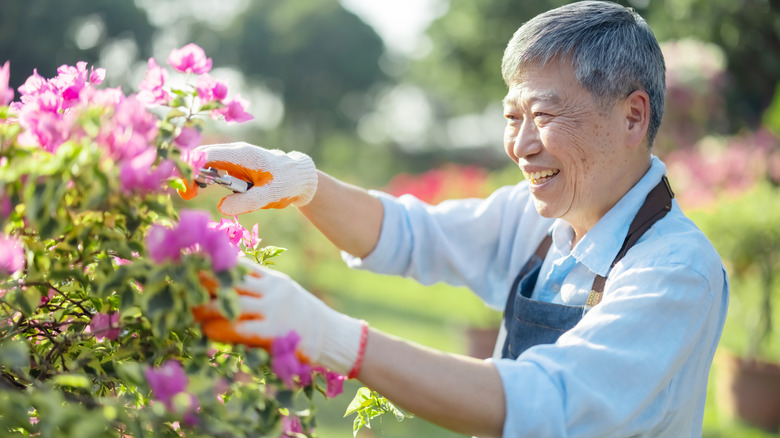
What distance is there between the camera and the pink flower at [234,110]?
1.23 meters

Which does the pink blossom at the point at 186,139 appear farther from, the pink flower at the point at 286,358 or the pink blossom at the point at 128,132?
the pink flower at the point at 286,358

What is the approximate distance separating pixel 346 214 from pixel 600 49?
783 millimetres

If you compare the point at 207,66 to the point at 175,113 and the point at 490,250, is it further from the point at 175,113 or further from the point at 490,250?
the point at 490,250

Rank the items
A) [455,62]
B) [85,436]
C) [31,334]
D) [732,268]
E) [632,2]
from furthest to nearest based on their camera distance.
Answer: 1. [455,62]
2. [632,2]
3. [732,268]
4. [31,334]
5. [85,436]

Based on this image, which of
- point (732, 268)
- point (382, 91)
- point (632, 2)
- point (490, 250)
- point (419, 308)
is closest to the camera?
point (490, 250)

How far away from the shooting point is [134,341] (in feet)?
3.63

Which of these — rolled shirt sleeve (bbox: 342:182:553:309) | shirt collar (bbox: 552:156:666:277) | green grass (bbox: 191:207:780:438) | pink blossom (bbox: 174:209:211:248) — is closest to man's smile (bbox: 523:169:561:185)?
shirt collar (bbox: 552:156:666:277)

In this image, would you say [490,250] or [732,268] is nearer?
[490,250]

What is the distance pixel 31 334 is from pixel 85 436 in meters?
0.49

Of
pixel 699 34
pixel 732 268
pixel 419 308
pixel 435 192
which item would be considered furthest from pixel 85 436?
pixel 699 34

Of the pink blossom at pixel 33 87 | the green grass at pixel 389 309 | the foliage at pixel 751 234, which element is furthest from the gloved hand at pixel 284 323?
the foliage at pixel 751 234

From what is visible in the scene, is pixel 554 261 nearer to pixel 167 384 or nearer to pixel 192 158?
pixel 192 158

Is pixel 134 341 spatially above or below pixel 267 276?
below

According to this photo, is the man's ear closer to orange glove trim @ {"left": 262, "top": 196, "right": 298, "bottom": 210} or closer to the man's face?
the man's face
